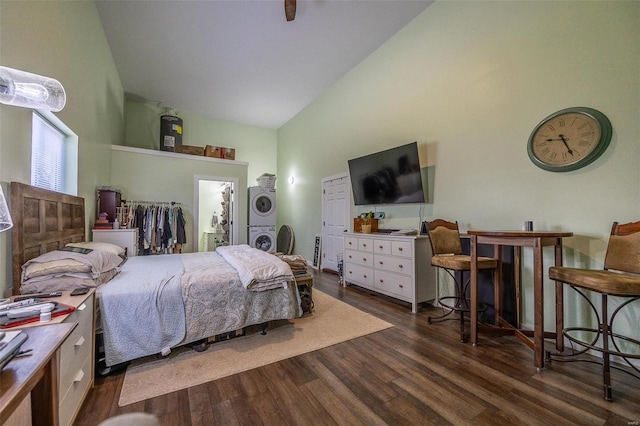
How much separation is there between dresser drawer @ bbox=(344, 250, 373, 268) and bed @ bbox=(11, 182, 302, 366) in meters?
1.50

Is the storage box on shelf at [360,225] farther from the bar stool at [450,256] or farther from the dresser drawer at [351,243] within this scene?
the bar stool at [450,256]

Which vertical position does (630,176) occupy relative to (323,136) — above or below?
below

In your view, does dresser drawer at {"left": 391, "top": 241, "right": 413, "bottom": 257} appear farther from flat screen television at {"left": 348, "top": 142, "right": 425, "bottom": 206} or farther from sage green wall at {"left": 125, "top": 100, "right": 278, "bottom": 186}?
sage green wall at {"left": 125, "top": 100, "right": 278, "bottom": 186}

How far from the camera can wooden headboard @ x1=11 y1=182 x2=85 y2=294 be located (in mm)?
1571

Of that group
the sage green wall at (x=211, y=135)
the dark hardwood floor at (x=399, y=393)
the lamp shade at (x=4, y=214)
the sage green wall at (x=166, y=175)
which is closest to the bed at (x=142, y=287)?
the dark hardwood floor at (x=399, y=393)

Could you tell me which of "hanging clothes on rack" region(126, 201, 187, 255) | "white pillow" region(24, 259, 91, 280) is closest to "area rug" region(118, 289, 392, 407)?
"white pillow" region(24, 259, 91, 280)

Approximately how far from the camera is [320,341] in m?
2.31

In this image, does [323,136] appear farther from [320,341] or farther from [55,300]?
[55,300]

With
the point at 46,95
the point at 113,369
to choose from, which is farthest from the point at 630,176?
the point at 113,369

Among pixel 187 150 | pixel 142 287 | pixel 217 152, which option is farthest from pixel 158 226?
pixel 142 287

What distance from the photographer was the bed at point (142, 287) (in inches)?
65.6

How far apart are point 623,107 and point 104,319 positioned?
412 cm

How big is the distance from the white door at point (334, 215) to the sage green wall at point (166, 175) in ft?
5.80

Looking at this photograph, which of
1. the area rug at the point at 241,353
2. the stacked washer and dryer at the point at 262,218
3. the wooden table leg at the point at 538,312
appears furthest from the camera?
the stacked washer and dryer at the point at 262,218
